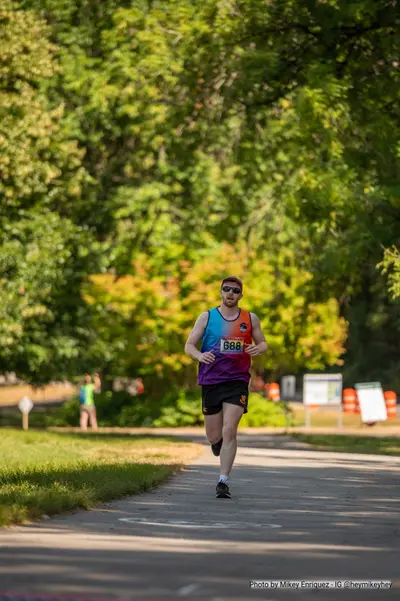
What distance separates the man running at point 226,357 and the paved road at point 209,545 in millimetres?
638

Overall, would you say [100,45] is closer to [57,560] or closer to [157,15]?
[157,15]

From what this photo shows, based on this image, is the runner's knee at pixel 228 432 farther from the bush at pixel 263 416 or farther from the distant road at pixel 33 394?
the distant road at pixel 33 394

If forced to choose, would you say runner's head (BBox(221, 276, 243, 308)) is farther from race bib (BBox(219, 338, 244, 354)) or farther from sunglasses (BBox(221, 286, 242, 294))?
race bib (BBox(219, 338, 244, 354))

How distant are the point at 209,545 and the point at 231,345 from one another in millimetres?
4956

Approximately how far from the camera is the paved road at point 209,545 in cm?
734

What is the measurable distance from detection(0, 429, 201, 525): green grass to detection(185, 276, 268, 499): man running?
36.6 inches

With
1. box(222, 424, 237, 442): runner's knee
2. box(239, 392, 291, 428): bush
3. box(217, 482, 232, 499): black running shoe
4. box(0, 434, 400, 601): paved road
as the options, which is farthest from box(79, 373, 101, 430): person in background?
box(217, 482, 232, 499): black running shoe

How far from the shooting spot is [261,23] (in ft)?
87.9

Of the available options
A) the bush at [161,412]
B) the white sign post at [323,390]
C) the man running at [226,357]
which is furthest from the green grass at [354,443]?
the man running at [226,357]

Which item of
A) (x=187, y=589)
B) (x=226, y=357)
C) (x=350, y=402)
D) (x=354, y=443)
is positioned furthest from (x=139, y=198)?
(x=187, y=589)

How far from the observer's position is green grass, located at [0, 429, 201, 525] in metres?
11.4

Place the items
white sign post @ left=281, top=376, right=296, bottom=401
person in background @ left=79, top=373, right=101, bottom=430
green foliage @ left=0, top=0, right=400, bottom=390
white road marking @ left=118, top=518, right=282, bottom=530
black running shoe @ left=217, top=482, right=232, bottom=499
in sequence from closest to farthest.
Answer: white road marking @ left=118, top=518, right=282, bottom=530 → black running shoe @ left=217, top=482, right=232, bottom=499 → green foliage @ left=0, top=0, right=400, bottom=390 → person in background @ left=79, top=373, right=101, bottom=430 → white sign post @ left=281, top=376, right=296, bottom=401

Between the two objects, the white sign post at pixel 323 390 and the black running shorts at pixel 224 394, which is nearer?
the black running shorts at pixel 224 394

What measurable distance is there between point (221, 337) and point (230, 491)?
1.59 m
